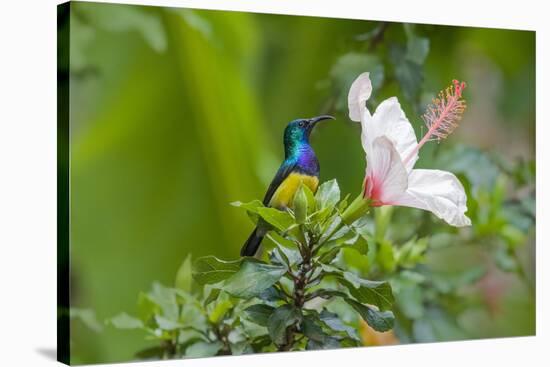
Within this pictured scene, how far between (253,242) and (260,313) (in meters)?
0.57

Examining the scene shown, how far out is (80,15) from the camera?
10.2 feet

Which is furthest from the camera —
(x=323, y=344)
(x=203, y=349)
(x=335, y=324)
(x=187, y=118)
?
(x=187, y=118)

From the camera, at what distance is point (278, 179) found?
10.3 ft

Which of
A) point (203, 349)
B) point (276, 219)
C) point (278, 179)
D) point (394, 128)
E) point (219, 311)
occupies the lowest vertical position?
point (203, 349)

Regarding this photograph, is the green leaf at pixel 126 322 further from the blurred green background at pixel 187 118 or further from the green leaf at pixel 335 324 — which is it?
the green leaf at pixel 335 324

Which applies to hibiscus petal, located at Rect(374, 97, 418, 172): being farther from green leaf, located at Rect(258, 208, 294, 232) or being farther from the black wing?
the black wing

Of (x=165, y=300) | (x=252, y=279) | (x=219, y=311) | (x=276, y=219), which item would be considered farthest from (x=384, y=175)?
(x=165, y=300)

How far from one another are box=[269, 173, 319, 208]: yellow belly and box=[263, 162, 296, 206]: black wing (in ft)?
0.06

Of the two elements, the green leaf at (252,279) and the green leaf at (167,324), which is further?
the green leaf at (167,324)

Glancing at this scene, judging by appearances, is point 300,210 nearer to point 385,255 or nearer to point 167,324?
point 167,324

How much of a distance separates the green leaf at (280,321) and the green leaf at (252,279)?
0.24 feet

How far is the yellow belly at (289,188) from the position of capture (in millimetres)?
3066

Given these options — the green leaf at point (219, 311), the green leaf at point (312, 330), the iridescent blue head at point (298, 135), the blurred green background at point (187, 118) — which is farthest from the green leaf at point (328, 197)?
the blurred green background at point (187, 118)

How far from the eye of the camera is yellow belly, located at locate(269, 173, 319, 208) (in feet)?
10.1
